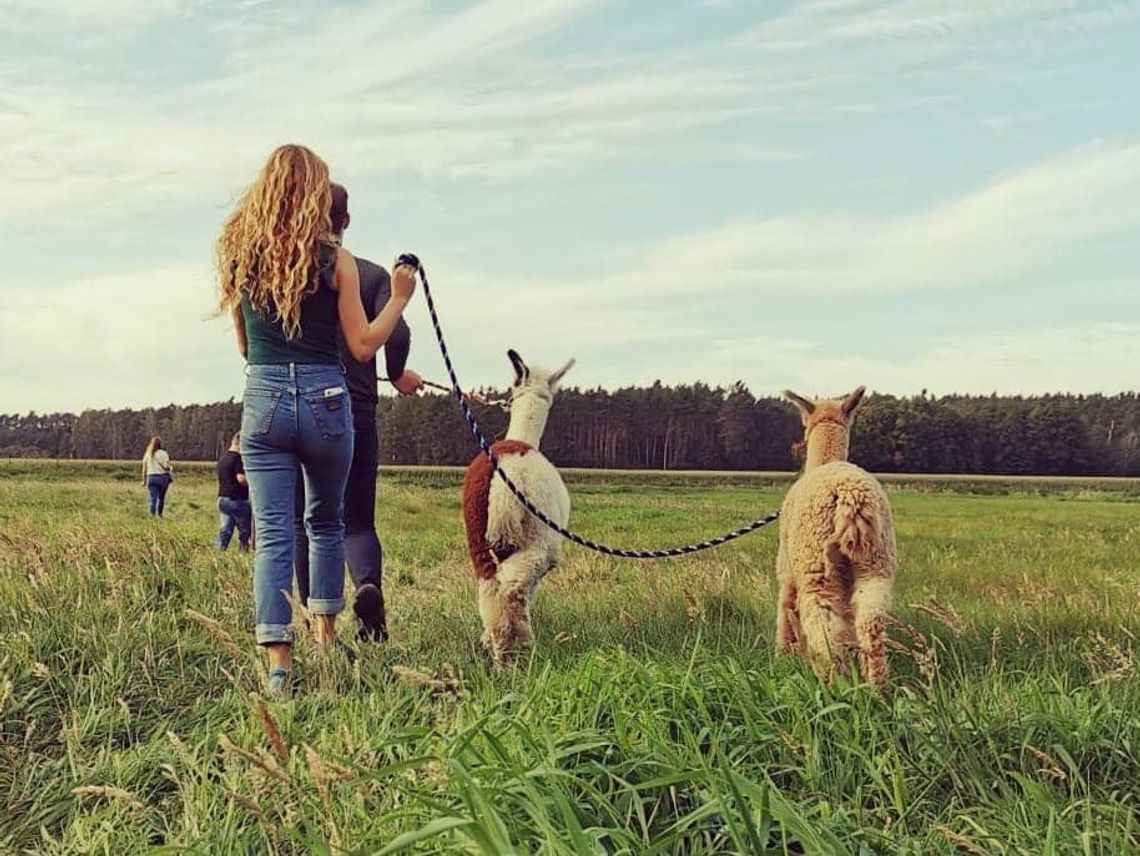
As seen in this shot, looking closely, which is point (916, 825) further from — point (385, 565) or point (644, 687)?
point (385, 565)

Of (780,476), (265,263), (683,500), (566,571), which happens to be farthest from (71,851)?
(780,476)

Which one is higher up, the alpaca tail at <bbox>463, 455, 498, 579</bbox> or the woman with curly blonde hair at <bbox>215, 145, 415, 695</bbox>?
the woman with curly blonde hair at <bbox>215, 145, 415, 695</bbox>

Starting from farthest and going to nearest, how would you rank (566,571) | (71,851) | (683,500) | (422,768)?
(683,500), (566,571), (71,851), (422,768)

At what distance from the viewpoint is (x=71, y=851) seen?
12.1ft

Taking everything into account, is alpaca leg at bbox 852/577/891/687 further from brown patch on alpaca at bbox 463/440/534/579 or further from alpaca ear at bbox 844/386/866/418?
brown patch on alpaca at bbox 463/440/534/579

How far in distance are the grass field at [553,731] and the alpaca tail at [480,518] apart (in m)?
0.51

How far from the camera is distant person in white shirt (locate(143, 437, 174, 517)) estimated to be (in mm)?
20328

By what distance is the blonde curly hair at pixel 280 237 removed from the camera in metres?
5.12

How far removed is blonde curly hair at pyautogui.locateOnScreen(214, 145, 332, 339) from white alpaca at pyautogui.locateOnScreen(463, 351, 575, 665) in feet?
4.65

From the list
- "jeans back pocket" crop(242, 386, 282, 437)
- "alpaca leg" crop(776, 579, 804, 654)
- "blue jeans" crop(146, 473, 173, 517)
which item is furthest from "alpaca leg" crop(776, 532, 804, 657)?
"blue jeans" crop(146, 473, 173, 517)

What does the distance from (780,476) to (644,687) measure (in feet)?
97.1

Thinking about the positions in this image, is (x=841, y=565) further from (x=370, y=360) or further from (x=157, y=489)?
(x=157, y=489)

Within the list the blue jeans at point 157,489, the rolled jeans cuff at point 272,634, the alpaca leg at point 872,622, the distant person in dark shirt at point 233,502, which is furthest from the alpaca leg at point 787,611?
the blue jeans at point 157,489

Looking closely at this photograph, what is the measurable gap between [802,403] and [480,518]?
2001 millimetres
